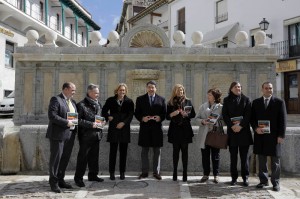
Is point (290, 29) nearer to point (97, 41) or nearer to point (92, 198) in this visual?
point (97, 41)

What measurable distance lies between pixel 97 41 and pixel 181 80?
2851 mm

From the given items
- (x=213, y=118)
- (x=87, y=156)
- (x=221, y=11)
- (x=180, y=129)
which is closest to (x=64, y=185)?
(x=87, y=156)

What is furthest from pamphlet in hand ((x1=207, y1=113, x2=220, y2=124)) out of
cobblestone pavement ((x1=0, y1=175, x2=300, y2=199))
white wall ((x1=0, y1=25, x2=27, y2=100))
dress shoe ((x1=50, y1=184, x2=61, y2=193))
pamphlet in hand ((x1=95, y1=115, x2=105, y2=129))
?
white wall ((x1=0, y1=25, x2=27, y2=100))

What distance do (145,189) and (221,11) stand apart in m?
22.7

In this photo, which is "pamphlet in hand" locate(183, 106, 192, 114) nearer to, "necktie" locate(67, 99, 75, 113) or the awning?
"necktie" locate(67, 99, 75, 113)

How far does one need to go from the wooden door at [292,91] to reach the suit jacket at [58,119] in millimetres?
17715

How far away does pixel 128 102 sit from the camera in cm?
554

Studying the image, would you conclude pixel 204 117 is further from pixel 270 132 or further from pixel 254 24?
pixel 254 24

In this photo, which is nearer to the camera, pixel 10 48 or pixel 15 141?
pixel 15 141

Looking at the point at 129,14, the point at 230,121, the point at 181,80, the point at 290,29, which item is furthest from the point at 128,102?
the point at 129,14

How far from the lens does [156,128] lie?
5.50 m

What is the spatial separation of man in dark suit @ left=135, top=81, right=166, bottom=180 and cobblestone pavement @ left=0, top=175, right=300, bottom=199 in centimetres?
29

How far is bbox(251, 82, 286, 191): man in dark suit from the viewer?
4.92 metres

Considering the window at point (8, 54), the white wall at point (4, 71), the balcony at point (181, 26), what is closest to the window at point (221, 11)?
the balcony at point (181, 26)
